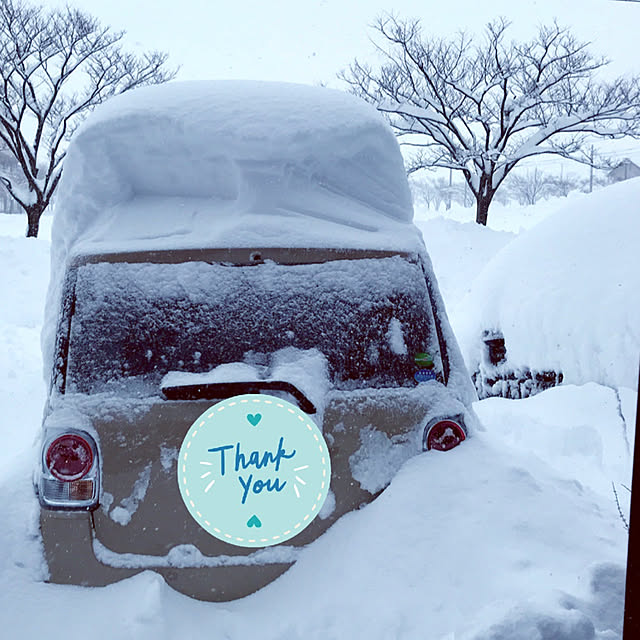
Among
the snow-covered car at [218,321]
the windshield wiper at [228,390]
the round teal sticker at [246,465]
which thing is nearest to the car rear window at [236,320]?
the snow-covered car at [218,321]

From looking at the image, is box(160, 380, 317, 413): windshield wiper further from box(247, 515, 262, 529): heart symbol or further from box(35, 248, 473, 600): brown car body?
box(247, 515, 262, 529): heart symbol

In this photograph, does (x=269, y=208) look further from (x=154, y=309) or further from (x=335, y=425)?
(x=335, y=425)

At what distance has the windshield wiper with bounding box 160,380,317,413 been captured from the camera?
2.24 meters

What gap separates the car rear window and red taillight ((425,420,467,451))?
0.23m

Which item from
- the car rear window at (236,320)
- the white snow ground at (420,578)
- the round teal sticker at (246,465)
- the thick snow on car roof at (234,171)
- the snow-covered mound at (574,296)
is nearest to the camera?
the white snow ground at (420,578)

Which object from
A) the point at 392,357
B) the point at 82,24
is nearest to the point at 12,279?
the point at 82,24

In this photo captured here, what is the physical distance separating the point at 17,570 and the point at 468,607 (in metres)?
1.56

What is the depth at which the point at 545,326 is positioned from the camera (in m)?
5.02

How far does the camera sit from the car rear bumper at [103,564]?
2.26 m

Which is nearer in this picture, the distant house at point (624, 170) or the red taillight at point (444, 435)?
the red taillight at point (444, 435)

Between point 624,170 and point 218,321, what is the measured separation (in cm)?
2604

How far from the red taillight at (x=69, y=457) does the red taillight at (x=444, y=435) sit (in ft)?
4.10

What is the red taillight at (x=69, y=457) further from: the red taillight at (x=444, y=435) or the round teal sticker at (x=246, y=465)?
the red taillight at (x=444, y=435)

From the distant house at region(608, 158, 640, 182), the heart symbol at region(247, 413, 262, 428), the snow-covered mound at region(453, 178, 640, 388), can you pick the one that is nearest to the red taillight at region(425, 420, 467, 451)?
the heart symbol at region(247, 413, 262, 428)
